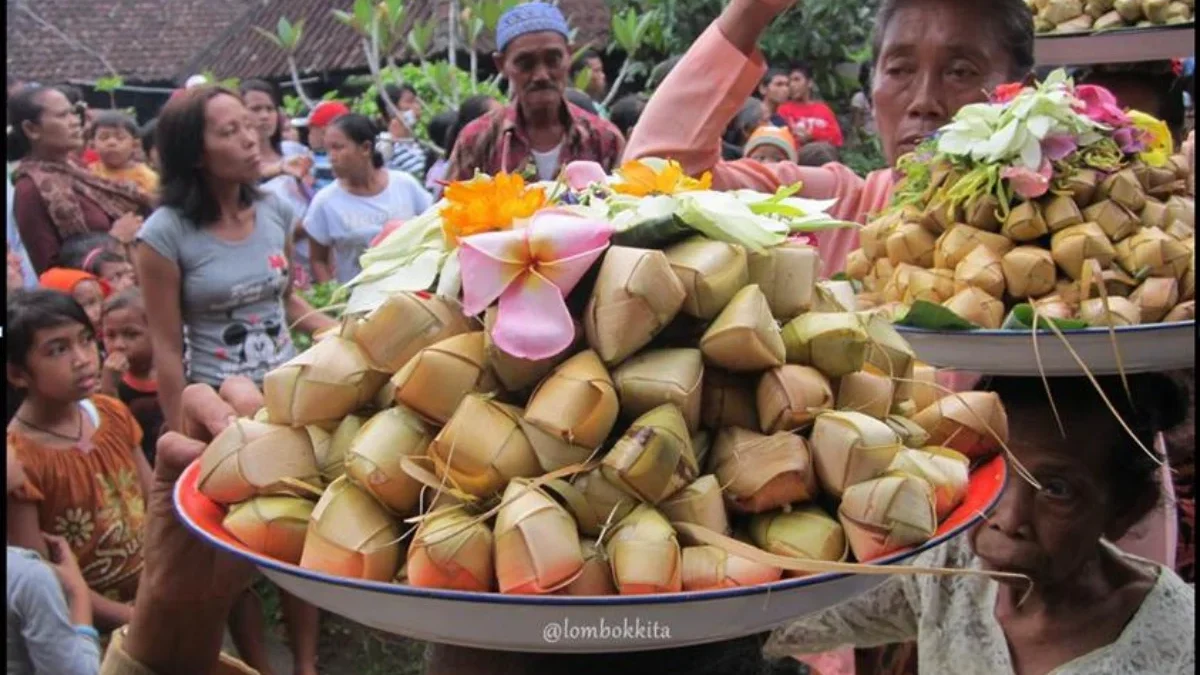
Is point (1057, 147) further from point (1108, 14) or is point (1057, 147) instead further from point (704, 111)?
point (1108, 14)

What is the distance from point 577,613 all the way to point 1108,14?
280 centimetres

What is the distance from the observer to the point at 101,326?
495 centimetres

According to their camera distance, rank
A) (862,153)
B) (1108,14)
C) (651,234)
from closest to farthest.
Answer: (651,234)
(1108,14)
(862,153)

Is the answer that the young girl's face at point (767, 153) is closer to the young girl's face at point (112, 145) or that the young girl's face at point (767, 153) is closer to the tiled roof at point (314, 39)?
the young girl's face at point (112, 145)

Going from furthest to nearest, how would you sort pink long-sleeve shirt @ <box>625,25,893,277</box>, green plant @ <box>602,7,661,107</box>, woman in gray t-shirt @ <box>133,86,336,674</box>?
1. green plant @ <box>602,7,661,107</box>
2. woman in gray t-shirt @ <box>133,86,336,674</box>
3. pink long-sleeve shirt @ <box>625,25,893,277</box>

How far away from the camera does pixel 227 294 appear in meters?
4.36

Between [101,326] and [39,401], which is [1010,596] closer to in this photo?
[39,401]

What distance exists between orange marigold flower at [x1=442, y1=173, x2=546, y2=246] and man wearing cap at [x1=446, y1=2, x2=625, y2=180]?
334cm

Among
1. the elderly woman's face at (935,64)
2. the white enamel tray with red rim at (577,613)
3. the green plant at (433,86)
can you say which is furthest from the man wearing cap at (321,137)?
the white enamel tray with red rim at (577,613)

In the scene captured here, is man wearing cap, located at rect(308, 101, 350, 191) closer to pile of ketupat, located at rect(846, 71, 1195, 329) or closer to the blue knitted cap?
the blue knitted cap

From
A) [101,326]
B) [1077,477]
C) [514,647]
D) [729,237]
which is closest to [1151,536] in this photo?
[1077,477]

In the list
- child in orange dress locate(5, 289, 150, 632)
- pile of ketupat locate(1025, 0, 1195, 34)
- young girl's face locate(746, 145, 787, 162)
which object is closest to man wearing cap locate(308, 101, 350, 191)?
young girl's face locate(746, 145, 787, 162)

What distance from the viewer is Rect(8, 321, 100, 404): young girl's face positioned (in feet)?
12.5

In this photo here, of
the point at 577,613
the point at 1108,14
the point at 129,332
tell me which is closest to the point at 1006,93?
the point at 1108,14
